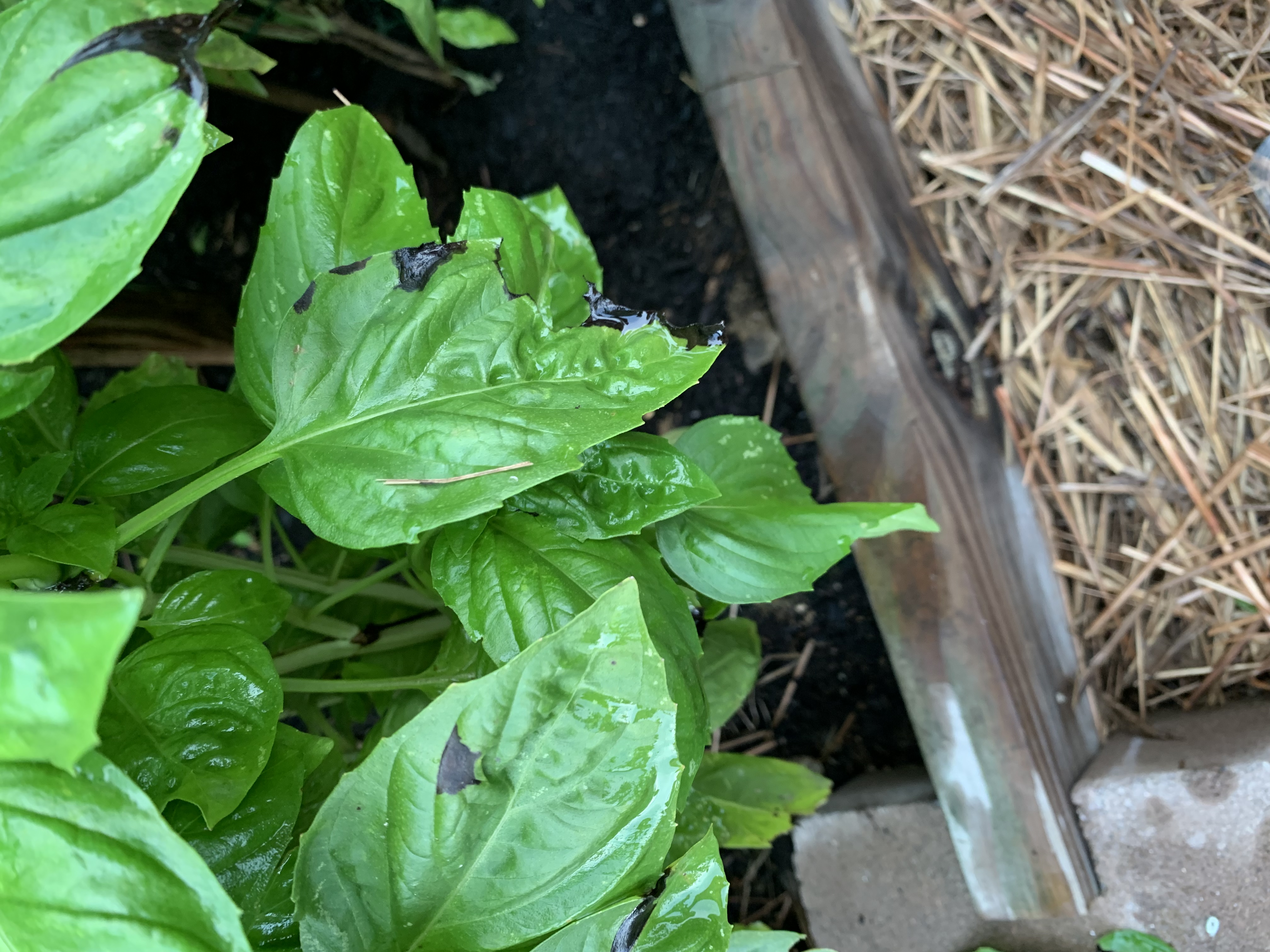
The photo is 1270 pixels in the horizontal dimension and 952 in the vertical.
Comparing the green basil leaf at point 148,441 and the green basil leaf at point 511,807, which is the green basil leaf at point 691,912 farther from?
the green basil leaf at point 148,441

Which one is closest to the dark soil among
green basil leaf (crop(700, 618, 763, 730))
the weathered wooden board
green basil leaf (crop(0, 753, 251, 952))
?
the weathered wooden board

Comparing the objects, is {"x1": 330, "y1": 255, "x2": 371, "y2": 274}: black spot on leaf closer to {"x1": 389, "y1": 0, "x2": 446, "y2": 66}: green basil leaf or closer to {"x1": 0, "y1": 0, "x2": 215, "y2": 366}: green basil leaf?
{"x1": 0, "y1": 0, "x2": 215, "y2": 366}: green basil leaf

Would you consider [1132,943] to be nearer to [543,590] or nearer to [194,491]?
[543,590]

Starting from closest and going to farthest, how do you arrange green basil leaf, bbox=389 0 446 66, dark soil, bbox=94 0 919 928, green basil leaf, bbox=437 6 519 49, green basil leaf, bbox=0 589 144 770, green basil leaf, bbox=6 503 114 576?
green basil leaf, bbox=0 589 144 770 → green basil leaf, bbox=6 503 114 576 → green basil leaf, bbox=389 0 446 66 → green basil leaf, bbox=437 6 519 49 → dark soil, bbox=94 0 919 928

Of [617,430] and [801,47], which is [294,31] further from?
[617,430]

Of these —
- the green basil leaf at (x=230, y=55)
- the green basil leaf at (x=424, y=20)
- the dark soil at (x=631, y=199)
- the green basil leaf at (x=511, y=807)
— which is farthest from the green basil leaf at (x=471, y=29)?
the green basil leaf at (x=511, y=807)

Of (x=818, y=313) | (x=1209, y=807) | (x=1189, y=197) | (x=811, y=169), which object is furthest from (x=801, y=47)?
(x=1209, y=807)

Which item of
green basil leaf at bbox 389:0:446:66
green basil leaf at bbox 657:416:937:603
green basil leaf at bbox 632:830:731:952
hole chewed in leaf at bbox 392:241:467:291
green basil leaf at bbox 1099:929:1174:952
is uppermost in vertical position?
green basil leaf at bbox 389:0:446:66
